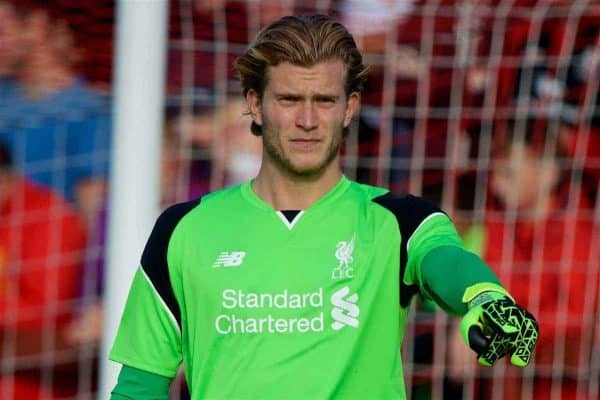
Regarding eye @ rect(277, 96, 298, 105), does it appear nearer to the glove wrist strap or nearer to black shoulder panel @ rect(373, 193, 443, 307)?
black shoulder panel @ rect(373, 193, 443, 307)

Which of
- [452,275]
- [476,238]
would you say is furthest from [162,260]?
[476,238]

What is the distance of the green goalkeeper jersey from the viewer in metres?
2.86

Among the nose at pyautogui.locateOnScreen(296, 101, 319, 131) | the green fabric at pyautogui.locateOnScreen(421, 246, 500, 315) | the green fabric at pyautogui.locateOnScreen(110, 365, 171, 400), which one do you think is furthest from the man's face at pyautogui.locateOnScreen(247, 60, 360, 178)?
the green fabric at pyautogui.locateOnScreen(110, 365, 171, 400)

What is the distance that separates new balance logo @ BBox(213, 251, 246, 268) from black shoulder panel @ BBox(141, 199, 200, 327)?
0.12m

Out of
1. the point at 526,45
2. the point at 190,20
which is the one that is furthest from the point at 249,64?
the point at 526,45

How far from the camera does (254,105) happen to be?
311cm

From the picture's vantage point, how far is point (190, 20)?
16.6 ft

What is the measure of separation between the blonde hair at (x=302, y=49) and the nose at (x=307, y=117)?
0.09 metres

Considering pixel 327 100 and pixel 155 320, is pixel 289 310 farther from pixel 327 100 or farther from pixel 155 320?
pixel 327 100

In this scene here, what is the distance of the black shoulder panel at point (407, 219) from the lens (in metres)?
2.92

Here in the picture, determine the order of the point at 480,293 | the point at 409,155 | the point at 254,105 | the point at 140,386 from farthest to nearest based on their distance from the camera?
1. the point at 409,155
2. the point at 254,105
3. the point at 140,386
4. the point at 480,293

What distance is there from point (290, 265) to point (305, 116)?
32 cm

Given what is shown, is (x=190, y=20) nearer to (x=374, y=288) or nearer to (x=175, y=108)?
(x=175, y=108)

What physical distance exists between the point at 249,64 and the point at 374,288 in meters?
0.59
